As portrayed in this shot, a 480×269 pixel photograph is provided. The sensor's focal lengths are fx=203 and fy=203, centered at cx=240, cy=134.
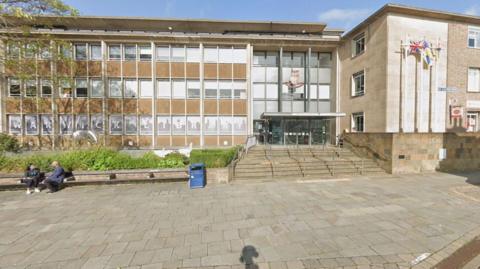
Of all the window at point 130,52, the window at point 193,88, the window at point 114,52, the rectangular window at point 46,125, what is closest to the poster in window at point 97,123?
the rectangular window at point 46,125

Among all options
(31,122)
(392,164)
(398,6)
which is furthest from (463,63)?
(31,122)

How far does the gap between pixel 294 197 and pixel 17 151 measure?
2074 cm

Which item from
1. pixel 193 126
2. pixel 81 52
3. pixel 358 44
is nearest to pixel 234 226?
pixel 193 126

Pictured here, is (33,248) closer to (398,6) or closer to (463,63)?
(398,6)

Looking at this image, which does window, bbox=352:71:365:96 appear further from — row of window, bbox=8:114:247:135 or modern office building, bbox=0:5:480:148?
row of window, bbox=8:114:247:135

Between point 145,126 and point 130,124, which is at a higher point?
point 130,124

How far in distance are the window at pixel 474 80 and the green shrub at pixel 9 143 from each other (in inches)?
1376

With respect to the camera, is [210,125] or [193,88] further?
[210,125]

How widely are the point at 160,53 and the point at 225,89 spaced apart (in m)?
6.38

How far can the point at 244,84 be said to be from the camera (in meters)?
18.2

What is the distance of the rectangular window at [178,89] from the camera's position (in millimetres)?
17734

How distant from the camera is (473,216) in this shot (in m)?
5.60

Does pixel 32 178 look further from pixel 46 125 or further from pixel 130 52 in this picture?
pixel 130 52

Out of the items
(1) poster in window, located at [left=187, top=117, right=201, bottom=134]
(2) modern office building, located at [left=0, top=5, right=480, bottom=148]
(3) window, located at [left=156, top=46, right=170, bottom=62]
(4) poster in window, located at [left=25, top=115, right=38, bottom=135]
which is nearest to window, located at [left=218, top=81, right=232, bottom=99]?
(2) modern office building, located at [left=0, top=5, right=480, bottom=148]
